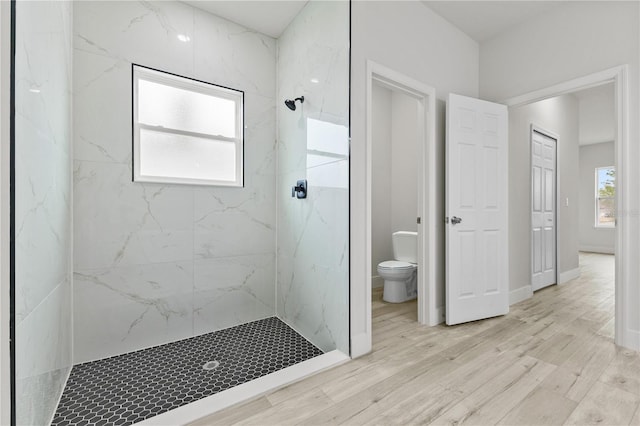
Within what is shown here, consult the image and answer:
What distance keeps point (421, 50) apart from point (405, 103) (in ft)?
4.70

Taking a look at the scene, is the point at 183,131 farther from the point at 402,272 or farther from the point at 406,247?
the point at 406,247

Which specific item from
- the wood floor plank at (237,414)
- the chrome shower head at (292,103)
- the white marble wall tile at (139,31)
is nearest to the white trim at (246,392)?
the wood floor plank at (237,414)

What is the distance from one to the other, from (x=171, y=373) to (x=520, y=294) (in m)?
3.49

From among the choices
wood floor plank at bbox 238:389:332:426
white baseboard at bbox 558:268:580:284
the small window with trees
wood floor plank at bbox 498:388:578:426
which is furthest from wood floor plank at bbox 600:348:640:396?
the small window with trees

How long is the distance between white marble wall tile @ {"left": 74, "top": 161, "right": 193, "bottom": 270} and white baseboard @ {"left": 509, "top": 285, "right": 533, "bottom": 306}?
10.8 feet

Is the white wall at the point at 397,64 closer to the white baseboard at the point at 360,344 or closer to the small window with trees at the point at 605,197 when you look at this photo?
the white baseboard at the point at 360,344

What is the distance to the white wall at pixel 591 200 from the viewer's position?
7.09 meters

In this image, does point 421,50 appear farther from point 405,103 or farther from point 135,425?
point 135,425

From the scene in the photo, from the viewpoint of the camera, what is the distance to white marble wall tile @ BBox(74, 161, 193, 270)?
1999mm

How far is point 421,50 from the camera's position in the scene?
101 inches

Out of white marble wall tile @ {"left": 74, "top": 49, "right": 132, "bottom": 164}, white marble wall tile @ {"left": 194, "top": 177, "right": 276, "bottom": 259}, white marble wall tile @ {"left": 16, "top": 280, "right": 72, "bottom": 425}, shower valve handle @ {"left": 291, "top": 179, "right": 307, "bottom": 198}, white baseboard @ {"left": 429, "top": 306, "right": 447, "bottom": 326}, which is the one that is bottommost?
white baseboard @ {"left": 429, "top": 306, "right": 447, "bottom": 326}

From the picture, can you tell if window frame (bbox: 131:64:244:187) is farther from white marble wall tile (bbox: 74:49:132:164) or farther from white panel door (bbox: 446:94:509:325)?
white panel door (bbox: 446:94:509:325)

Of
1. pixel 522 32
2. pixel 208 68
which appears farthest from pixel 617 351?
pixel 208 68

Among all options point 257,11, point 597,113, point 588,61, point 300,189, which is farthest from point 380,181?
point 597,113
